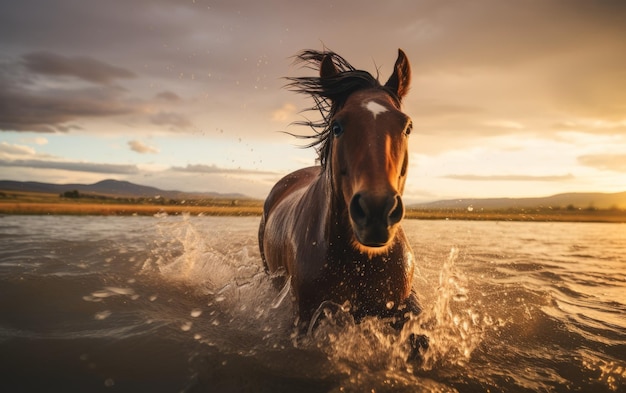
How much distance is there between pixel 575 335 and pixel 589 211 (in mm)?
35842

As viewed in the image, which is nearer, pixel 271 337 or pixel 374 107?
pixel 374 107

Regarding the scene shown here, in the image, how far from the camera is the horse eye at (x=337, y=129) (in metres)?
2.59

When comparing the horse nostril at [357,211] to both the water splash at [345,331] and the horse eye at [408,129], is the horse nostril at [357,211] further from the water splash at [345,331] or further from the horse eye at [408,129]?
the water splash at [345,331]

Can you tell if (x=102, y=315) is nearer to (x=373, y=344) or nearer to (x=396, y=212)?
(x=373, y=344)

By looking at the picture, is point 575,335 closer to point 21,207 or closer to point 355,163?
point 355,163

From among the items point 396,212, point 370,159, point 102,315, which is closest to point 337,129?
point 370,159

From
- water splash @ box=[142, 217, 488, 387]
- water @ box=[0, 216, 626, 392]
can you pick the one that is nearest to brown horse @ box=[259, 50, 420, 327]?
water splash @ box=[142, 217, 488, 387]

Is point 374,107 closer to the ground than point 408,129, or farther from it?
farther from it

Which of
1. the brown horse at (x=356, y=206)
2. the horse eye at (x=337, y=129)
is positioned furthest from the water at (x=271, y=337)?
the horse eye at (x=337, y=129)

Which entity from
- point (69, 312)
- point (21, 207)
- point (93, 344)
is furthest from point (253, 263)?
point (21, 207)

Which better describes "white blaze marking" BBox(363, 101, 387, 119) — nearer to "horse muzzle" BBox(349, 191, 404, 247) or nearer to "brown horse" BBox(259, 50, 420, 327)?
"brown horse" BBox(259, 50, 420, 327)

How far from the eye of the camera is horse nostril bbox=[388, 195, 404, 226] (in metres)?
2.04

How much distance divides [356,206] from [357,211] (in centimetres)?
3

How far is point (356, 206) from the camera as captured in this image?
2.15 m
